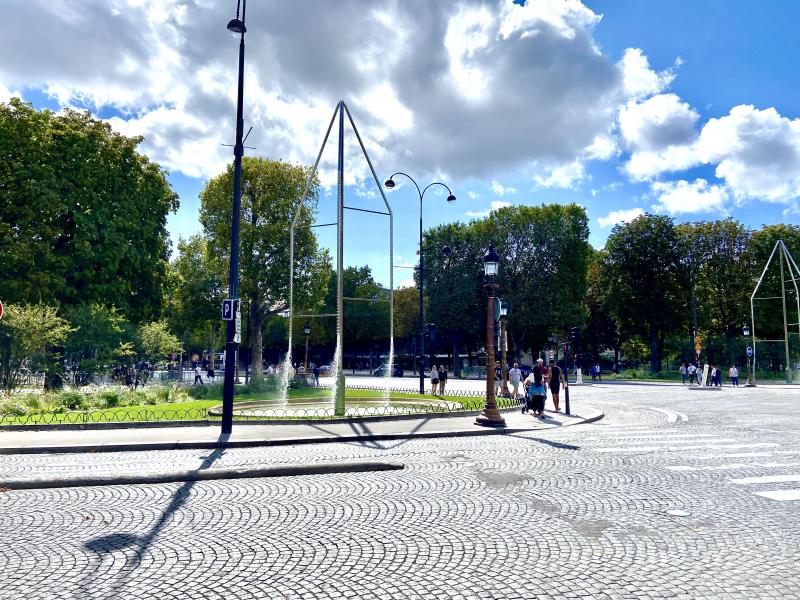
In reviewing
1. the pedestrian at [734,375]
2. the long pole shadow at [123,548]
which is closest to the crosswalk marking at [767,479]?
the long pole shadow at [123,548]

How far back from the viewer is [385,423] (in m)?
16.2

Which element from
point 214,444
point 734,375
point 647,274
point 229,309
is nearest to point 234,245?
point 229,309

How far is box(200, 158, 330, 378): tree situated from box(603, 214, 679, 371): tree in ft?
109

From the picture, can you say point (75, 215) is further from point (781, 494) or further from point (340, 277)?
point (781, 494)

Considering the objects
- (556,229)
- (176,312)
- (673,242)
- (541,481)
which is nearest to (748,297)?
(673,242)

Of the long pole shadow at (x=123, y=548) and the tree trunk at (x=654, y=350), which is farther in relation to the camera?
the tree trunk at (x=654, y=350)

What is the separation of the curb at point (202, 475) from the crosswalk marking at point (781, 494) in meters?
5.13

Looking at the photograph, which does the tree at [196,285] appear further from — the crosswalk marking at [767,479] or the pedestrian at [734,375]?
the crosswalk marking at [767,479]

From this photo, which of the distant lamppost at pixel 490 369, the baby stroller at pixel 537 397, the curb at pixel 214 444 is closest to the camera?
the curb at pixel 214 444

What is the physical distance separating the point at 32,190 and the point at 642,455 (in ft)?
96.1

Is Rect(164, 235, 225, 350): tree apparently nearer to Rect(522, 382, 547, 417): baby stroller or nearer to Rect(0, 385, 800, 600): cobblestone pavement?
Rect(522, 382, 547, 417): baby stroller

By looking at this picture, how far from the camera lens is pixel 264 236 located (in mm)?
37312

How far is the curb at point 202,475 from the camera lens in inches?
333

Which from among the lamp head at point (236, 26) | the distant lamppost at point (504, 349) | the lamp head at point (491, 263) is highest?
the lamp head at point (236, 26)
